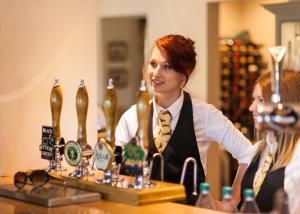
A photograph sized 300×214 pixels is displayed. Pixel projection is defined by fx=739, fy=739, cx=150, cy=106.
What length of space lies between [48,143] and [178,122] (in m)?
0.69

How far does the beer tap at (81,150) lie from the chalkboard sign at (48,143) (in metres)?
0.19

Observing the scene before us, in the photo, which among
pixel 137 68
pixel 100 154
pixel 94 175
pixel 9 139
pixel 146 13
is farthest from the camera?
pixel 137 68

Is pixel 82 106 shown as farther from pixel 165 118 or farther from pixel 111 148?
Answer: pixel 165 118

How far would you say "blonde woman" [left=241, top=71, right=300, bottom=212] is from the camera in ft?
10.1

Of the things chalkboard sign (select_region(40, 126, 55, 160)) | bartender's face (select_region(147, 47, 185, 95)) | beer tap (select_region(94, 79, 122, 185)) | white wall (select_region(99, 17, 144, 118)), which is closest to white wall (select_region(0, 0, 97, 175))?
chalkboard sign (select_region(40, 126, 55, 160))

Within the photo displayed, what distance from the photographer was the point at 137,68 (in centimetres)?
1127

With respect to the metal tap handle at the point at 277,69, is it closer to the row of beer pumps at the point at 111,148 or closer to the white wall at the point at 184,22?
the row of beer pumps at the point at 111,148

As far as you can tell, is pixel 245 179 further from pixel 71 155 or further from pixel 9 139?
pixel 9 139

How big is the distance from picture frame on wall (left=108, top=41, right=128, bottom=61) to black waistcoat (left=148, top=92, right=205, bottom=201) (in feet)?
24.1

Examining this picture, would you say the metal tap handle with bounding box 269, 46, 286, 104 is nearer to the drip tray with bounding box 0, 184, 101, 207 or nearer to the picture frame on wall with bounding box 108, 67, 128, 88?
the drip tray with bounding box 0, 184, 101, 207

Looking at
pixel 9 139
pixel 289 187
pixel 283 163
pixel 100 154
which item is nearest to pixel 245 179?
pixel 283 163

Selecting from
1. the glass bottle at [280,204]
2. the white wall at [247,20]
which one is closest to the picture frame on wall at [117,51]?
the white wall at [247,20]

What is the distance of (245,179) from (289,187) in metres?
0.50

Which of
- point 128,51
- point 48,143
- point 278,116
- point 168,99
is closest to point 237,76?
point 128,51
